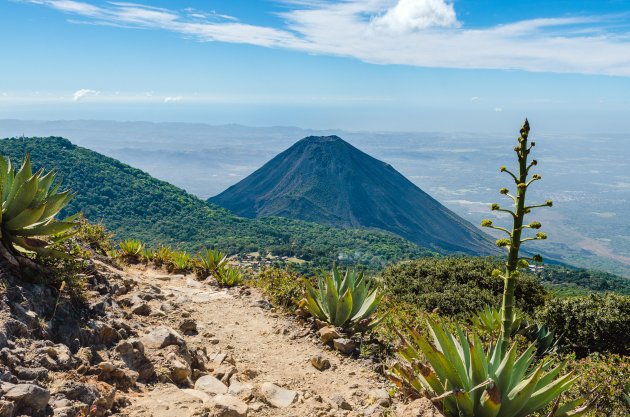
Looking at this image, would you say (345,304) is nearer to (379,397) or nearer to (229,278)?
(379,397)

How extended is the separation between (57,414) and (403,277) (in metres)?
10.9

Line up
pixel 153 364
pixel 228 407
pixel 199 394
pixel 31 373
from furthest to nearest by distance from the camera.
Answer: pixel 153 364 < pixel 199 394 < pixel 228 407 < pixel 31 373

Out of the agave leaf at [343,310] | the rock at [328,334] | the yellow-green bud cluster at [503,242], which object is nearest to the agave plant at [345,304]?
the agave leaf at [343,310]

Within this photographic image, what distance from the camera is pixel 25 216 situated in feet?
14.3

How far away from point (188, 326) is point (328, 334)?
175 centimetres

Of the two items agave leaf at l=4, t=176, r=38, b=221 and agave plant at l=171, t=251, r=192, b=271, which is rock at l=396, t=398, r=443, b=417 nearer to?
agave leaf at l=4, t=176, r=38, b=221

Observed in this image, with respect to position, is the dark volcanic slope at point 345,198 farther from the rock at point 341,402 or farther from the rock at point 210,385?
the rock at point 210,385

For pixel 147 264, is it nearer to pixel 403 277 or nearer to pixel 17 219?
pixel 17 219

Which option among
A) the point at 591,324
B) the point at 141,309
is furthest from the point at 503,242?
the point at 591,324

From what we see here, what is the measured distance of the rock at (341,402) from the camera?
14.0 feet

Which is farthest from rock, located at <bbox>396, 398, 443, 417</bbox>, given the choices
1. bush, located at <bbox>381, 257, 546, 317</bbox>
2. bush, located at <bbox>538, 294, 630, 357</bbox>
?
bush, located at <bbox>538, 294, 630, 357</bbox>

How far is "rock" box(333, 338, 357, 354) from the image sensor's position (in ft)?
18.6

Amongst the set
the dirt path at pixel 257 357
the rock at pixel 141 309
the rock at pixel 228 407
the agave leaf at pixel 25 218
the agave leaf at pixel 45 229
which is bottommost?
the dirt path at pixel 257 357

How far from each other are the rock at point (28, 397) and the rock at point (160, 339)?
154cm
